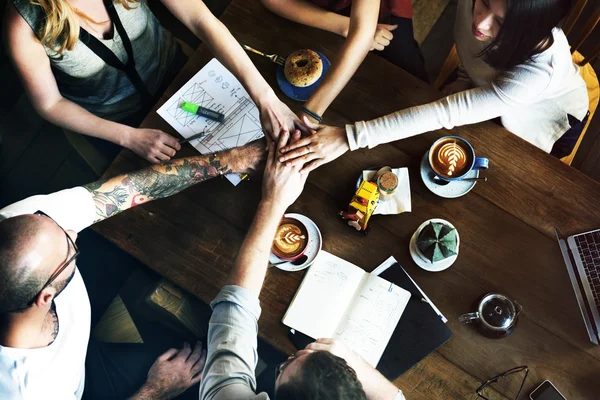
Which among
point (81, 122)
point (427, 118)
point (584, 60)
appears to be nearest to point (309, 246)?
point (427, 118)

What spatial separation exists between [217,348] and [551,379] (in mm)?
962

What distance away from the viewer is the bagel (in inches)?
61.5

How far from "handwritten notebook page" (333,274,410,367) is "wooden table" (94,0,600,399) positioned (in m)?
0.08

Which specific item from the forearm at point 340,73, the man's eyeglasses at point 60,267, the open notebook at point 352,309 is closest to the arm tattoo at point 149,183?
the man's eyeglasses at point 60,267

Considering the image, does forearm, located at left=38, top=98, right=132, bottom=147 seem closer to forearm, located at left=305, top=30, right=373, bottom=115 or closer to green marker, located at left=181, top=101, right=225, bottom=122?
green marker, located at left=181, top=101, right=225, bottom=122

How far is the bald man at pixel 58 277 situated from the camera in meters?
1.19

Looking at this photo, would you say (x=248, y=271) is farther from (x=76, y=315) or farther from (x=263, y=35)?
(x=263, y=35)

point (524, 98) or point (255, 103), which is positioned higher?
point (255, 103)

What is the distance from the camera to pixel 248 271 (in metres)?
1.33

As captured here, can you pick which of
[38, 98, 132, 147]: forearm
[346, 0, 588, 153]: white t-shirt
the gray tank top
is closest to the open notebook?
[346, 0, 588, 153]: white t-shirt

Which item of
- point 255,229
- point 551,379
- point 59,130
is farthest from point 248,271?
point 59,130

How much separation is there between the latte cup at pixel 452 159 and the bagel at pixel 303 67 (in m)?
0.45

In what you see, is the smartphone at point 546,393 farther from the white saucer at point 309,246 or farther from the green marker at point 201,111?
the green marker at point 201,111

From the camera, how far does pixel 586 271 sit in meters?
1.42
